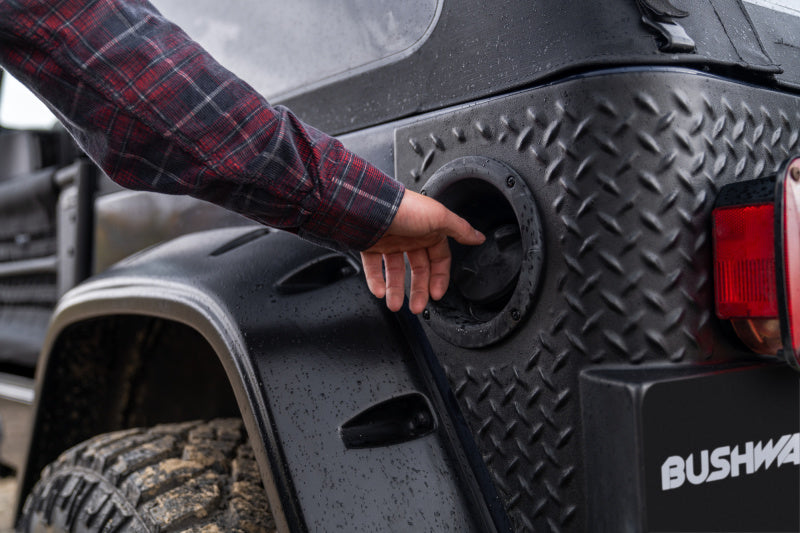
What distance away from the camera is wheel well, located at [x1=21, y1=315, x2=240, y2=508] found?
176 centimetres

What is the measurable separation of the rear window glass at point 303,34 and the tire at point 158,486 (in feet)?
2.42

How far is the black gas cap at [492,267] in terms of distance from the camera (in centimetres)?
111

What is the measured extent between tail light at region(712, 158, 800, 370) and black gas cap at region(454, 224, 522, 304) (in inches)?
11.2

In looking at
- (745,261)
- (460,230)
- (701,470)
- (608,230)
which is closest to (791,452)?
(701,470)

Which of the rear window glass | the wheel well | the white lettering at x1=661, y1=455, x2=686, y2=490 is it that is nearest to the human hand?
the rear window glass

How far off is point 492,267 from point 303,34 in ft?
2.13

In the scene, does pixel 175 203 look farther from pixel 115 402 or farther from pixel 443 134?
pixel 443 134

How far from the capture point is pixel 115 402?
1918 millimetres

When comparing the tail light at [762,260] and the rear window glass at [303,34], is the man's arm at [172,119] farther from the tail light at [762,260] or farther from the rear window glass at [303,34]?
the tail light at [762,260]

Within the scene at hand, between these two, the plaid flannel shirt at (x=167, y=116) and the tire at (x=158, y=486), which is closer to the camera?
the plaid flannel shirt at (x=167, y=116)

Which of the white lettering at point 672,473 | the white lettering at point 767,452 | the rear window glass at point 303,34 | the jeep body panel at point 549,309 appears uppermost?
the rear window glass at point 303,34

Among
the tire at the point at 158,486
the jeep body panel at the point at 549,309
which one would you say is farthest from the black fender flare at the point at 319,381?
the tire at the point at 158,486

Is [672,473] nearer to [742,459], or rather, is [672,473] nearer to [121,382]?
[742,459]

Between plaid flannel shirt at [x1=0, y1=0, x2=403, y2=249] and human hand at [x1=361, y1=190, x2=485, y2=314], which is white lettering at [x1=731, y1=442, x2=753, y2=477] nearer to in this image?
human hand at [x1=361, y1=190, x2=485, y2=314]
